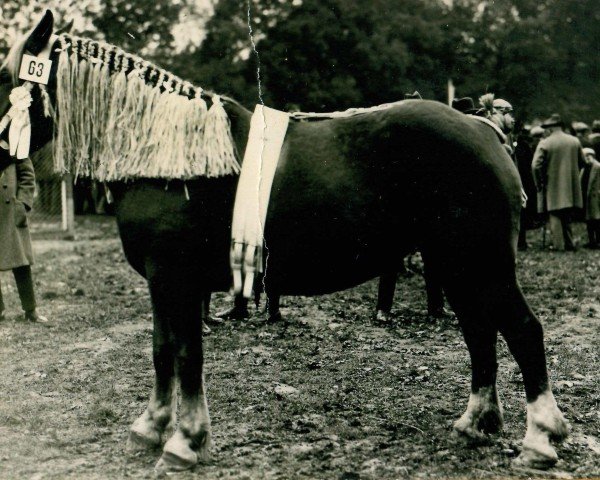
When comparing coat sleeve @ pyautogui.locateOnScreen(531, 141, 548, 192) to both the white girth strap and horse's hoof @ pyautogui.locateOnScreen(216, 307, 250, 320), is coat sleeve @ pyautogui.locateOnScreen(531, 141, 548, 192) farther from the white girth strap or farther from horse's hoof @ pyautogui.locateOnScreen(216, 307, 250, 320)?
the white girth strap

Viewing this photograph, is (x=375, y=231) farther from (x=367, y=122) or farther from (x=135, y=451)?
(x=135, y=451)

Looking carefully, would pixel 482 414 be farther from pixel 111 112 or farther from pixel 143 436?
pixel 111 112

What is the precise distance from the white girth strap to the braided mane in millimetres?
108

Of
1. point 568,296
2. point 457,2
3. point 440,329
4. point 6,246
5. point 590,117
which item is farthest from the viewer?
point 457,2

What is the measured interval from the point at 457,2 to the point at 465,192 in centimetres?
2785

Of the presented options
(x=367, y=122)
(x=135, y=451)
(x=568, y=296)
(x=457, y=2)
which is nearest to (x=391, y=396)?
(x=135, y=451)

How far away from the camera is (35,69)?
12.7 feet

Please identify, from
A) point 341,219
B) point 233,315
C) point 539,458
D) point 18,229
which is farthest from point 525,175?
point 341,219

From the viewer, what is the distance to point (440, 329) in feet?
24.1

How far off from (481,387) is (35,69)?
10.3 ft

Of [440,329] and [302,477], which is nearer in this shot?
[302,477]

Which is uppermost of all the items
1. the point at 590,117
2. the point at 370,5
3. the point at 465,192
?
the point at 370,5

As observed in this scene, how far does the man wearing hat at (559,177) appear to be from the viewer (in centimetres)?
1328

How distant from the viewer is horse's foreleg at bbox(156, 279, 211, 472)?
3.82 m
